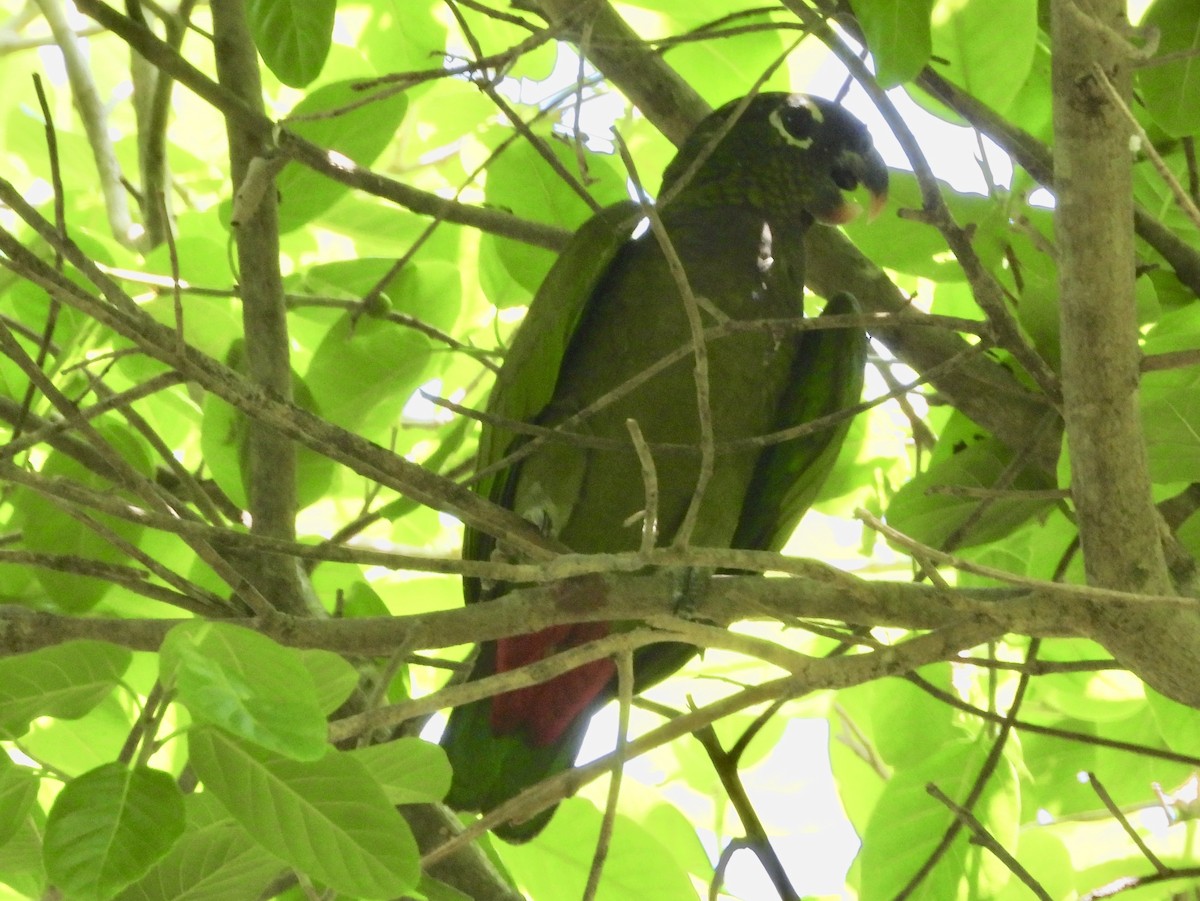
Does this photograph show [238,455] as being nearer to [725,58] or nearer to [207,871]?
[207,871]

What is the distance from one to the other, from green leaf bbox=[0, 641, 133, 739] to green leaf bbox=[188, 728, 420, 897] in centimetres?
21

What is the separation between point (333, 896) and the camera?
4.07ft

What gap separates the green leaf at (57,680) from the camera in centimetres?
114

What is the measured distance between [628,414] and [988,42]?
77 cm

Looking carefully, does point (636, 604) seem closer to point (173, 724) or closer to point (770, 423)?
point (770, 423)

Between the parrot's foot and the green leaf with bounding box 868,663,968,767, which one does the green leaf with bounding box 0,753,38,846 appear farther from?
the green leaf with bounding box 868,663,968,767

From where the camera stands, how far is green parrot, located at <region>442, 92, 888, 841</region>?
1.95 m

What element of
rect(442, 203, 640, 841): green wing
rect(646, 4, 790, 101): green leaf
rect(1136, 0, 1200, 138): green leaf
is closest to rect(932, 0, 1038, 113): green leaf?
rect(1136, 0, 1200, 138): green leaf

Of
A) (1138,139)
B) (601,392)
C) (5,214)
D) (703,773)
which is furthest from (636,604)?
(5,214)

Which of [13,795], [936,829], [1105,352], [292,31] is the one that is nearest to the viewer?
[13,795]

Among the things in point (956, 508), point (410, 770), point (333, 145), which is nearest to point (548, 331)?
point (333, 145)

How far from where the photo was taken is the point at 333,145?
6.07 ft

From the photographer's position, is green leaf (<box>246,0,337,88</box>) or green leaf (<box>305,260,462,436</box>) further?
green leaf (<box>305,260,462,436</box>)

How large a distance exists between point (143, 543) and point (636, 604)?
72cm
